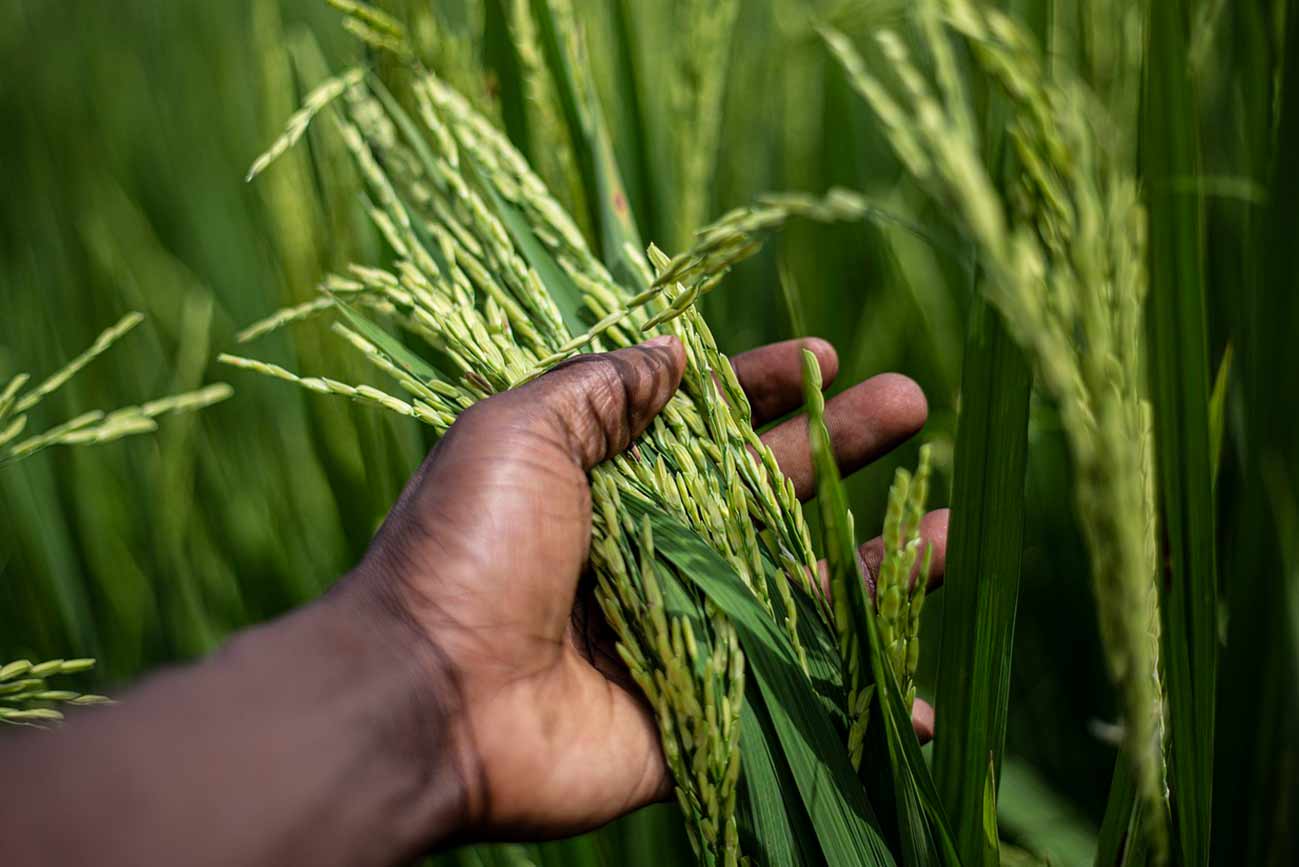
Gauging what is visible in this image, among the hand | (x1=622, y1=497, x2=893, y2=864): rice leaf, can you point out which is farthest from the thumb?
(x1=622, y1=497, x2=893, y2=864): rice leaf

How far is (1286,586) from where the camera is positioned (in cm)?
74

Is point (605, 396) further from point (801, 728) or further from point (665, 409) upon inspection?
point (801, 728)

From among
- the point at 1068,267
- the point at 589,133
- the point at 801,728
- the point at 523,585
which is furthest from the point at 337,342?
the point at 1068,267

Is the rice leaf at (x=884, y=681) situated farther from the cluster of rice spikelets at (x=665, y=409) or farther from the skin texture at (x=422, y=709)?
the skin texture at (x=422, y=709)

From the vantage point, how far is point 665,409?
3.27 feet

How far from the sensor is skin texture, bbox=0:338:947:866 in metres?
0.76

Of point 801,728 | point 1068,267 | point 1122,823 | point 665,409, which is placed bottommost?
point 1122,823

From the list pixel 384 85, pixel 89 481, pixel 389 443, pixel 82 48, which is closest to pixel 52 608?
pixel 89 481

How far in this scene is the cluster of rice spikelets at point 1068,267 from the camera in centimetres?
50

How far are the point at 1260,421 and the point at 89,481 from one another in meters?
1.53

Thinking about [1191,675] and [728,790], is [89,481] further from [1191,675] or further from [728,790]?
[1191,675]

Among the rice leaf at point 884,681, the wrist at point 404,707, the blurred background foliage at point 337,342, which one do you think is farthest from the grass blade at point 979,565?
the wrist at point 404,707

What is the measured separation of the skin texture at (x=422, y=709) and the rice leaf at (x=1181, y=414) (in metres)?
0.44

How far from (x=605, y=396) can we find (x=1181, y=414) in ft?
1.64
